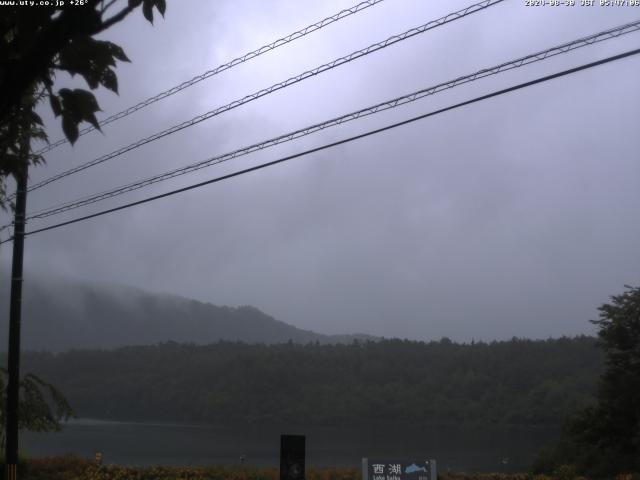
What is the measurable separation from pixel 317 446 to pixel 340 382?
32.6 metres

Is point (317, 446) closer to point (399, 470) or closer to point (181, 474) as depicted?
point (181, 474)

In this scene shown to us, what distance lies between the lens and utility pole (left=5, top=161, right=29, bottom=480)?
14363mm

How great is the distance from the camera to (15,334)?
14.7m

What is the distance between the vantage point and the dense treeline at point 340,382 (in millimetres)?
50375

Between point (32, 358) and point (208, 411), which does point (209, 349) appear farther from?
point (32, 358)

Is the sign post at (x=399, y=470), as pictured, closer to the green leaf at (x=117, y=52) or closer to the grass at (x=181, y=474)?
the grass at (x=181, y=474)

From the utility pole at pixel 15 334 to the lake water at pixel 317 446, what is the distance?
11220 mm

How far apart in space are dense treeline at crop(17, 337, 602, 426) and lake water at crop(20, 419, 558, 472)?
4288mm

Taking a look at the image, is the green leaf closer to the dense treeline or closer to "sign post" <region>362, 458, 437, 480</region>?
"sign post" <region>362, 458, 437, 480</region>

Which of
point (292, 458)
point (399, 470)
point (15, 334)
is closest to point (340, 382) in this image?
point (15, 334)

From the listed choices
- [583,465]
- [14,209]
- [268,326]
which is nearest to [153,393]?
[583,465]

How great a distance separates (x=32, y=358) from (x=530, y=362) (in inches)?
1764

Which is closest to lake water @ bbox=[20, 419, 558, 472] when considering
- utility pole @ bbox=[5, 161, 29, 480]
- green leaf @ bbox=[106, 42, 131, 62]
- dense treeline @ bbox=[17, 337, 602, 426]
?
dense treeline @ bbox=[17, 337, 602, 426]

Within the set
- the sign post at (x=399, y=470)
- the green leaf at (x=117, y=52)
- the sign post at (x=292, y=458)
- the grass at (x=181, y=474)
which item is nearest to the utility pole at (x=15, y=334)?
the grass at (x=181, y=474)
